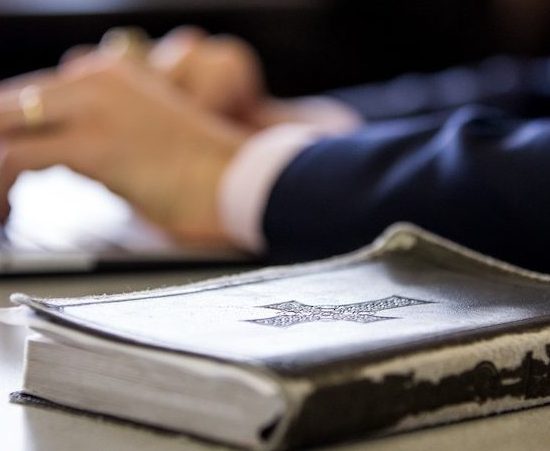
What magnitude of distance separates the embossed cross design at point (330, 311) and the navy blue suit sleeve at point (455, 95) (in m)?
0.89

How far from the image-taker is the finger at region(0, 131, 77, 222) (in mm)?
863

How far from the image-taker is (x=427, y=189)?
728 millimetres

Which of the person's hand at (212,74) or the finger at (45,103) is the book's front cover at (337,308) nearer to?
the finger at (45,103)

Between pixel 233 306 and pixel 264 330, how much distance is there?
48 millimetres

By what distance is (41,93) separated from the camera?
890 millimetres

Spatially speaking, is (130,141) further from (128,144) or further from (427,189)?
(427,189)

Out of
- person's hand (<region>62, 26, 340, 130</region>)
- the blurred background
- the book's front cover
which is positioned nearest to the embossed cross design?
the book's front cover

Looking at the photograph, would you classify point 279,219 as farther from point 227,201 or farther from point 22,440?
point 22,440

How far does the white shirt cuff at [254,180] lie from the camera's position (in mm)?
828

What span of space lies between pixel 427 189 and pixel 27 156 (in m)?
0.32

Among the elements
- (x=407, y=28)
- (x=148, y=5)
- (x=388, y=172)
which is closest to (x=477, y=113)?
(x=388, y=172)

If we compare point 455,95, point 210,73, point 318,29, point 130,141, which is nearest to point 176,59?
point 210,73

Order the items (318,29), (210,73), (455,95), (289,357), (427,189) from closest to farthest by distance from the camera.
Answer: (289,357)
(427,189)
(210,73)
(455,95)
(318,29)

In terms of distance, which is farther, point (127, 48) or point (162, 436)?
point (127, 48)
